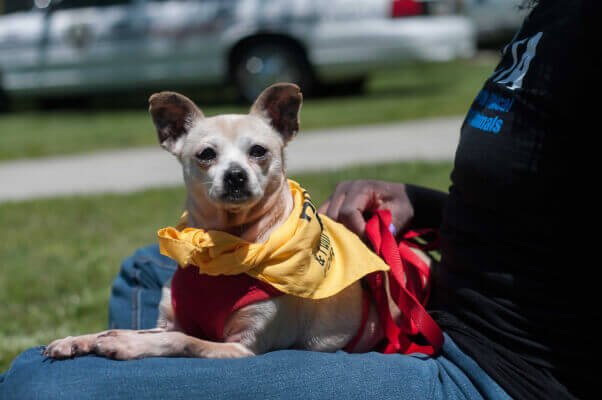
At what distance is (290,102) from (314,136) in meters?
5.04

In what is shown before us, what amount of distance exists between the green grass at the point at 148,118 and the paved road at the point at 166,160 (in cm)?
47

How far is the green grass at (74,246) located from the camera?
11.2 feet

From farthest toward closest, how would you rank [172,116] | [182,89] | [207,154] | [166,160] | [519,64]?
[182,89] < [166,160] < [172,116] < [207,154] < [519,64]

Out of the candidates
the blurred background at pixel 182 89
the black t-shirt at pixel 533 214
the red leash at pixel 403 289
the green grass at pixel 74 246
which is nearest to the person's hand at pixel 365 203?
the red leash at pixel 403 289

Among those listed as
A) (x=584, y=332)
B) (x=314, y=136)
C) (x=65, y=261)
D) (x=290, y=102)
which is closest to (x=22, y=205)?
(x=65, y=261)

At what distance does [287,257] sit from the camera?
1.92 m

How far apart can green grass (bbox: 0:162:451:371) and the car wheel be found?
162 inches

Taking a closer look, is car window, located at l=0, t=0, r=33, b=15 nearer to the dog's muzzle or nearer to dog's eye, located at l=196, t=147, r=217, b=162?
dog's eye, located at l=196, t=147, r=217, b=162

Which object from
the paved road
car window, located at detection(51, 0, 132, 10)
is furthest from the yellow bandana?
car window, located at detection(51, 0, 132, 10)

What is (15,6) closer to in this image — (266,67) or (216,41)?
(216,41)

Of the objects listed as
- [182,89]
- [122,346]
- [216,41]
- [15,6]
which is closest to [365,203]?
[122,346]

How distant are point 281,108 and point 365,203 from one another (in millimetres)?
461

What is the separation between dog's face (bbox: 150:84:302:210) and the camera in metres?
2.04

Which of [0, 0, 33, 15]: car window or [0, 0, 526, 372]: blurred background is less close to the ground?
[0, 0, 33, 15]: car window
